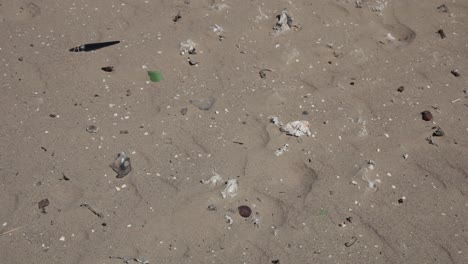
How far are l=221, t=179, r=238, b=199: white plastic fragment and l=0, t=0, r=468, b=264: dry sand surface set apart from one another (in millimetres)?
19

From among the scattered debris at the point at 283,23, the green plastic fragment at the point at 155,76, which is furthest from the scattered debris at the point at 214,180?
the scattered debris at the point at 283,23

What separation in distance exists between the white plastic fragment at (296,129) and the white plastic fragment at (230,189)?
0.50 meters

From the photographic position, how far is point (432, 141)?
3383mm

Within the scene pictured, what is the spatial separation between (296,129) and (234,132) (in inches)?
14.3

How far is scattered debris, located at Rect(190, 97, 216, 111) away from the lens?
343 centimetres

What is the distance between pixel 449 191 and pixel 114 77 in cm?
207

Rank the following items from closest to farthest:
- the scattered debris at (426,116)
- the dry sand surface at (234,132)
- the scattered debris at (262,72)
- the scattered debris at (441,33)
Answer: the dry sand surface at (234,132) → the scattered debris at (426,116) → the scattered debris at (262,72) → the scattered debris at (441,33)

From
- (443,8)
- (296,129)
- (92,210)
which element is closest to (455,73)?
(443,8)

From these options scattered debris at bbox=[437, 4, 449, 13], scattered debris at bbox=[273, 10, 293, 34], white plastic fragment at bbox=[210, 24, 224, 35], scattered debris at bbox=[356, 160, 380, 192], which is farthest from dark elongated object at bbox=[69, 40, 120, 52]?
scattered debris at bbox=[437, 4, 449, 13]

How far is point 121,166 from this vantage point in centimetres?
307

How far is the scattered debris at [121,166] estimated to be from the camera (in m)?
3.05

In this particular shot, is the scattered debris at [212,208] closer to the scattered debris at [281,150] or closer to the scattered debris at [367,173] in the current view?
the scattered debris at [281,150]

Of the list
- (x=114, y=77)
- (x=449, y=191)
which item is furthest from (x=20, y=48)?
(x=449, y=191)

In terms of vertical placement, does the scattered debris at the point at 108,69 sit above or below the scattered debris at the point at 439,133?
above
